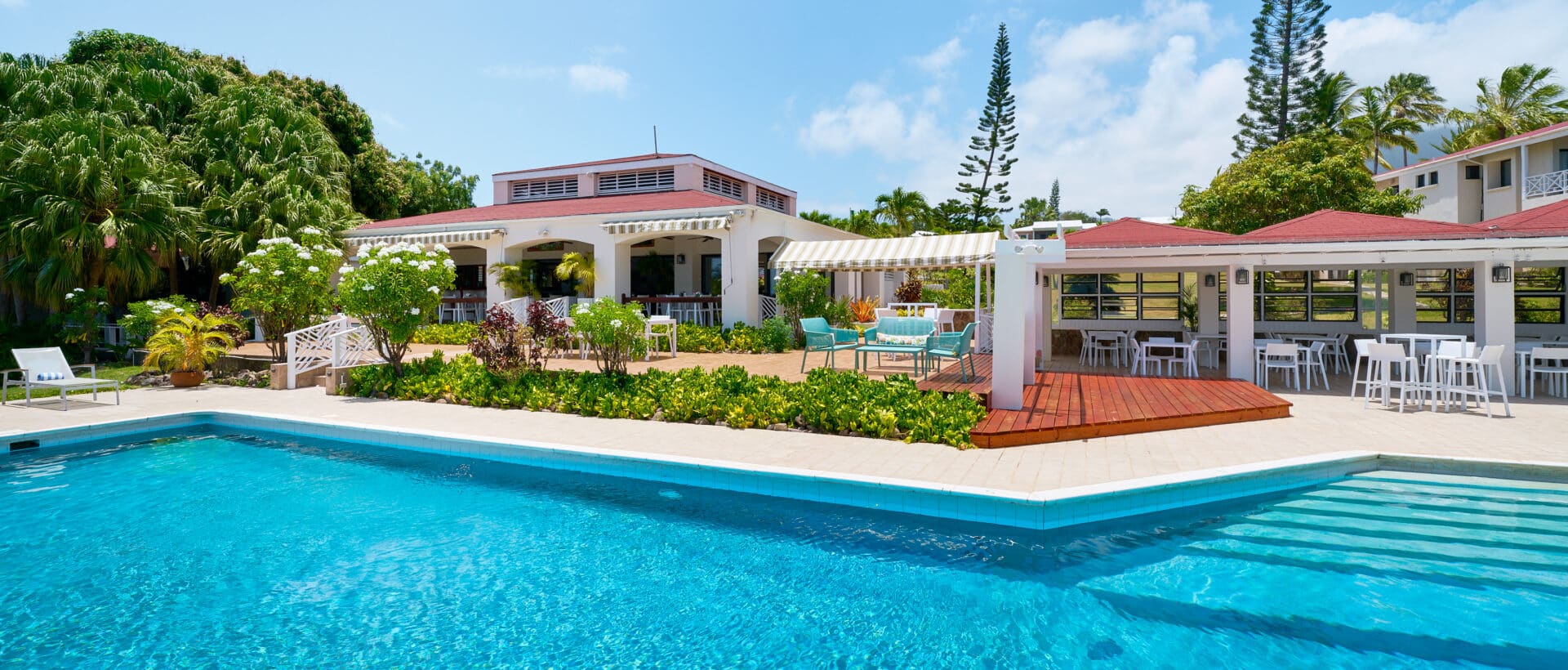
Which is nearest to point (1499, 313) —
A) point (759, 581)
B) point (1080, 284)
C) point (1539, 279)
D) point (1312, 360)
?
point (1312, 360)

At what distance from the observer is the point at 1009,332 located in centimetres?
900

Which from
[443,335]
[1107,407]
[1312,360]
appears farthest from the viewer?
[443,335]

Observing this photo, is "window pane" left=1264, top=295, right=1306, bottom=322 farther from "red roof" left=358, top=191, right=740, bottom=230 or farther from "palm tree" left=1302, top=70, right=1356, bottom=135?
"palm tree" left=1302, top=70, right=1356, bottom=135

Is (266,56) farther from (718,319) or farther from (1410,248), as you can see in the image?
(1410,248)

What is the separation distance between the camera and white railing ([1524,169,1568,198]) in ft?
71.6

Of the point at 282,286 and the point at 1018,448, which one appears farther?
the point at 282,286

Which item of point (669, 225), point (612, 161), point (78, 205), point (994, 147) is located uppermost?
point (994, 147)

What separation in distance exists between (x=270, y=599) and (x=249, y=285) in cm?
1184

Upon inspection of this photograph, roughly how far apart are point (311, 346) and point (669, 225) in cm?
818

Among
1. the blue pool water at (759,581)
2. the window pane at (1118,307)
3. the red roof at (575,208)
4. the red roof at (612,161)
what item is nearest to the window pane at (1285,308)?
the window pane at (1118,307)

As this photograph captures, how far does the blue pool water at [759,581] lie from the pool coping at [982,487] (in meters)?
0.14

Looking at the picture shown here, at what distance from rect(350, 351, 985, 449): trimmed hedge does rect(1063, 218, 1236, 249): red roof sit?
5263mm

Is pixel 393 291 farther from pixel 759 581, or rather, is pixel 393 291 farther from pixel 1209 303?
pixel 1209 303

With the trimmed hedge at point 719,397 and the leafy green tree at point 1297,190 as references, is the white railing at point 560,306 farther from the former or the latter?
the leafy green tree at point 1297,190
